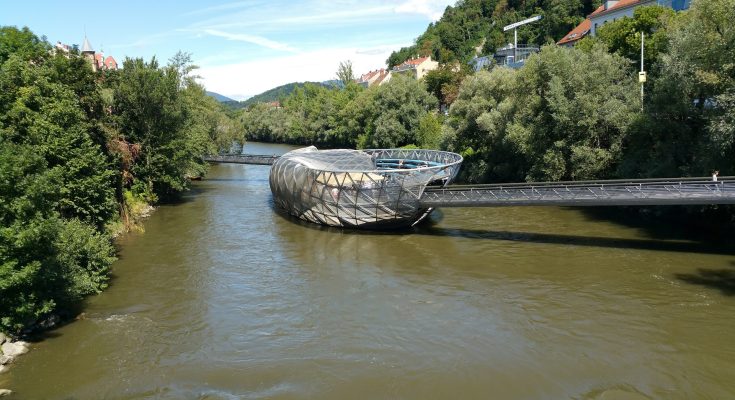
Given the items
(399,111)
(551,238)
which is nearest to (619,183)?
(551,238)

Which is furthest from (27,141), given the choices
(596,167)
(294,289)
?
(596,167)

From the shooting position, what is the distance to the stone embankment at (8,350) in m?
14.1

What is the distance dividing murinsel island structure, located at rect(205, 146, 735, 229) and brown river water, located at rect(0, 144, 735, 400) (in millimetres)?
1794

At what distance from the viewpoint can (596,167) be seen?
105 feet

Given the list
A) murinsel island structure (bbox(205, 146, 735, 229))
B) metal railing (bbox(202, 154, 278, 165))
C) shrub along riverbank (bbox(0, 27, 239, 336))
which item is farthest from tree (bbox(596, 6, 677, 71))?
shrub along riverbank (bbox(0, 27, 239, 336))

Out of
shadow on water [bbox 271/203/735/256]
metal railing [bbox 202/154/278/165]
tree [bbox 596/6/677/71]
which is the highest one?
tree [bbox 596/6/677/71]

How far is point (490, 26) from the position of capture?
430 feet

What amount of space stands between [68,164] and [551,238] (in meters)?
22.4

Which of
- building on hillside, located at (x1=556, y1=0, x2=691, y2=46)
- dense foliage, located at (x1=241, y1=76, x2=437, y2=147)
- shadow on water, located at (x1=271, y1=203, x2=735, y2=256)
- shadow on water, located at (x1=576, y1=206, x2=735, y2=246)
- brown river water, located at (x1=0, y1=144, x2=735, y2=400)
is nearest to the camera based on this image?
brown river water, located at (x1=0, y1=144, x2=735, y2=400)

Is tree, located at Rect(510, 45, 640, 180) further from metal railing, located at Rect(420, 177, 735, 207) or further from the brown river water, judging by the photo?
metal railing, located at Rect(420, 177, 735, 207)

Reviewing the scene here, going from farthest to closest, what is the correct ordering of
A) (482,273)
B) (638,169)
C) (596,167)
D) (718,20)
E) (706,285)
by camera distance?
(596,167), (638,169), (718,20), (482,273), (706,285)

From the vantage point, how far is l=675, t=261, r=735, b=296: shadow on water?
1838 centimetres

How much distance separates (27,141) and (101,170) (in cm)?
373

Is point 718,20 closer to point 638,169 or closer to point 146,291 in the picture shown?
point 638,169
